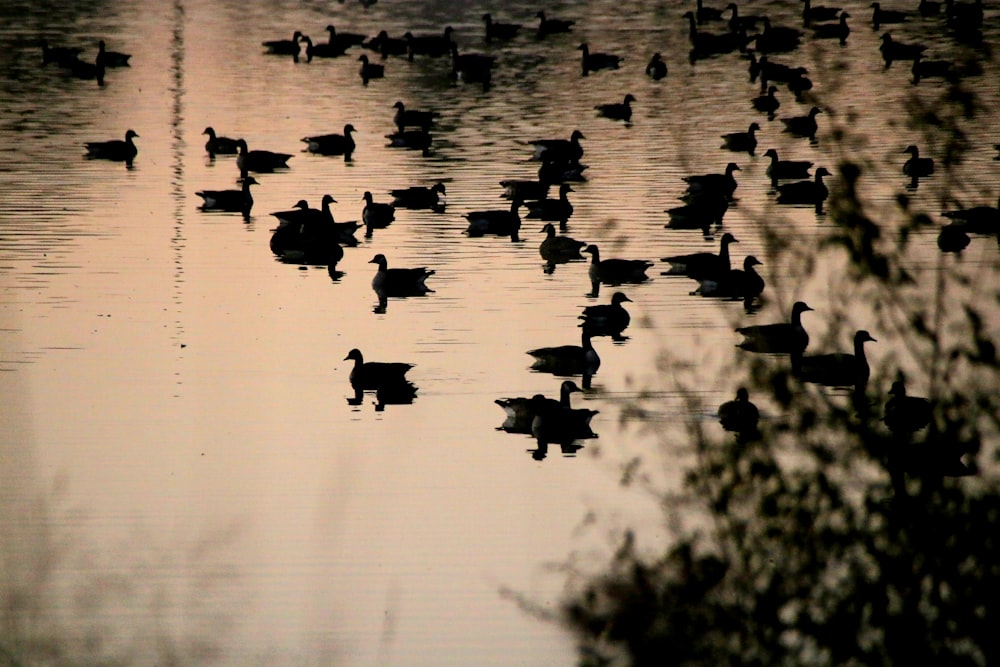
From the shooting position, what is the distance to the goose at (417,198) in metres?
30.7

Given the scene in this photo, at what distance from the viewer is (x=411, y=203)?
1212 inches

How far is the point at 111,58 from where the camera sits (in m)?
52.2

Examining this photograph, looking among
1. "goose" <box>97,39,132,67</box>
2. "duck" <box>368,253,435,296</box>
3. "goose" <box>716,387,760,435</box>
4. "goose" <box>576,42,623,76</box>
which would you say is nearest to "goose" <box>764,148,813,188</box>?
"duck" <box>368,253,435,296</box>

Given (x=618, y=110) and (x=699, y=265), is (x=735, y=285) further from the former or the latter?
(x=618, y=110)

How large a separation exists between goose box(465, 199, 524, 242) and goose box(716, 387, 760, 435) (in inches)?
481

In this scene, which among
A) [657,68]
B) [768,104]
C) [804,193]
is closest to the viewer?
[804,193]

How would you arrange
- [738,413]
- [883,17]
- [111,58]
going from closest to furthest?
[738,413] → [111,58] → [883,17]

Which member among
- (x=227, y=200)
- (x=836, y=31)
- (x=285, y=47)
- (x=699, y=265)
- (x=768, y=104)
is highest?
(x=699, y=265)

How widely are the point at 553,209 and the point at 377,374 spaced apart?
42.0 ft

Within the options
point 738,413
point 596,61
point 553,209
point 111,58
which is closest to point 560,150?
point 553,209

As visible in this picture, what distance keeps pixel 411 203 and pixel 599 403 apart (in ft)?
42.2

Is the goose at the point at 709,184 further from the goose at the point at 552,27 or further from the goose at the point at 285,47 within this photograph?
the goose at the point at 552,27

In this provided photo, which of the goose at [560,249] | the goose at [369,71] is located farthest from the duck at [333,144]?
the goose at [369,71]

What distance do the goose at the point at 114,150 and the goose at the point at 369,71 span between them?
16792mm
